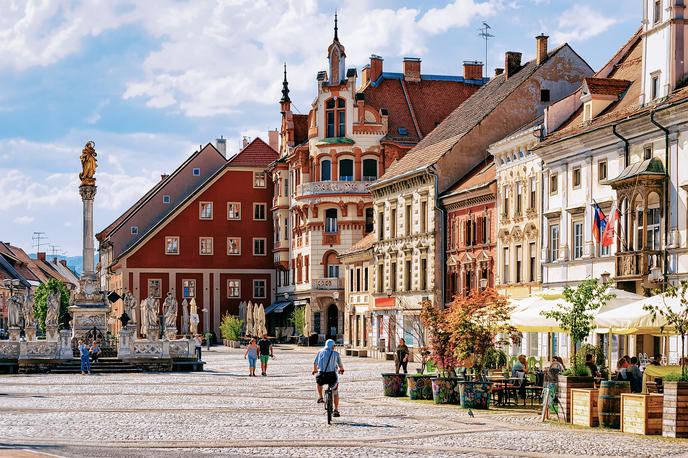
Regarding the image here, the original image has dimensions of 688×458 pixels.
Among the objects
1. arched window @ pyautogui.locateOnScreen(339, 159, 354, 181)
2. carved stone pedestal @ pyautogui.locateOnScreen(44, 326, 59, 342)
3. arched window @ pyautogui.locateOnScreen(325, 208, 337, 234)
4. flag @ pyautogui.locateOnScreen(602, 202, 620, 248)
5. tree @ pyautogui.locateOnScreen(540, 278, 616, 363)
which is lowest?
carved stone pedestal @ pyautogui.locateOnScreen(44, 326, 59, 342)

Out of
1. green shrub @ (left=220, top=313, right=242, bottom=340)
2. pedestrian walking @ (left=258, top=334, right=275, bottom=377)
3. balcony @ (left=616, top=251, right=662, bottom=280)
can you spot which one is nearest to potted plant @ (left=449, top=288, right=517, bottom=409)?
balcony @ (left=616, top=251, right=662, bottom=280)

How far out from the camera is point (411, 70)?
97.4 m

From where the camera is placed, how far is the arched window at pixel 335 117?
91.3 meters

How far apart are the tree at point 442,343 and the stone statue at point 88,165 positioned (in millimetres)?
34706

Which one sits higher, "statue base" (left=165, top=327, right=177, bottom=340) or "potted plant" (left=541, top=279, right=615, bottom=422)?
"potted plant" (left=541, top=279, right=615, bottom=422)

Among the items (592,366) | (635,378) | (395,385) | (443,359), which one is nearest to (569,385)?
(635,378)

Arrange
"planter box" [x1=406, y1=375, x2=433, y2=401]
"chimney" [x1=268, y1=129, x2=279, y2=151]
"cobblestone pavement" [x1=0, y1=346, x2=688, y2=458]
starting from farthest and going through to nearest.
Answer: "chimney" [x1=268, y1=129, x2=279, y2=151] → "planter box" [x1=406, y1=375, x2=433, y2=401] → "cobblestone pavement" [x1=0, y1=346, x2=688, y2=458]

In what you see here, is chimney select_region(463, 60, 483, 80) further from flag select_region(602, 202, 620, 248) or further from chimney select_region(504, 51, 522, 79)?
flag select_region(602, 202, 620, 248)

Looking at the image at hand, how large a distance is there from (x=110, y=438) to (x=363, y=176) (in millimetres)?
69027

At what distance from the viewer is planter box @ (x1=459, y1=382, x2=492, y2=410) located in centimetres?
3209

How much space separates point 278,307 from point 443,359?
69.1 metres

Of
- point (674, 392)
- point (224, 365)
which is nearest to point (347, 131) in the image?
point (224, 365)

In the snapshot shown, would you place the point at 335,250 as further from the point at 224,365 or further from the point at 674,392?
the point at 674,392

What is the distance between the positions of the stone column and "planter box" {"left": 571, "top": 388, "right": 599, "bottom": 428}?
1587 inches
